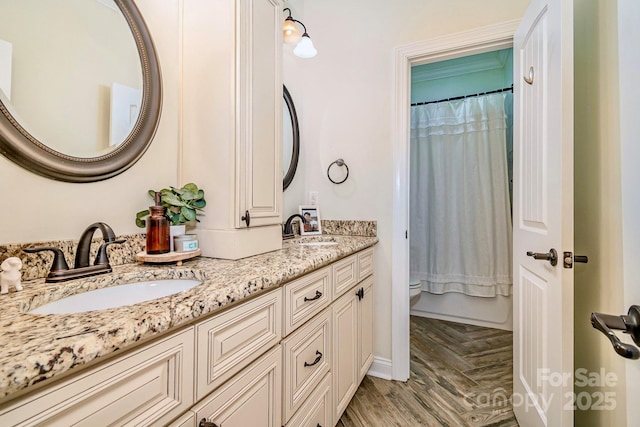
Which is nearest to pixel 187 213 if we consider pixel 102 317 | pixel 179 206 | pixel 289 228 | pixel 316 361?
pixel 179 206

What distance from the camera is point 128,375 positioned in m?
0.49

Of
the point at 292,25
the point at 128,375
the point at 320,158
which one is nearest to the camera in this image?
the point at 128,375

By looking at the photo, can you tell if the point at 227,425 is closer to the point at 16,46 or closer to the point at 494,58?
the point at 16,46

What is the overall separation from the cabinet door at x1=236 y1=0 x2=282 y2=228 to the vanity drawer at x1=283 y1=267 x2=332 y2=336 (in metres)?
0.33

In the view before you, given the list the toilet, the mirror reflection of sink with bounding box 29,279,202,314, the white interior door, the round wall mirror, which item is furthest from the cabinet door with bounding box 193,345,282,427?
the toilet

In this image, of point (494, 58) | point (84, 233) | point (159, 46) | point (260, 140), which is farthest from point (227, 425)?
point (494, 58)

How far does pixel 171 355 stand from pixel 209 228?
664 mm

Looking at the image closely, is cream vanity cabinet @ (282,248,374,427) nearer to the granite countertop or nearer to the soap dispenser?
the granite countertop

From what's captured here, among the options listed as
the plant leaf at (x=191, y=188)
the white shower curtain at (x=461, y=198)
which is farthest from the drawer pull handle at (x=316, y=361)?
the white shower curtain at (x=461, y=198)

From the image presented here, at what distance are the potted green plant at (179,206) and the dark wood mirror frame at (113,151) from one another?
0.16 metres

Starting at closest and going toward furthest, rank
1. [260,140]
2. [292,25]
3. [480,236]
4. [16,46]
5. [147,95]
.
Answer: [16,46] → [147,95] → [260,140] → [292,25] → [480,236]

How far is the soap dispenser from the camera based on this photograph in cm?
102

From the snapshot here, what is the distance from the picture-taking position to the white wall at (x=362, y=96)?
6.27 ft

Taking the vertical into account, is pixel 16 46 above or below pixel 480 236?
above
